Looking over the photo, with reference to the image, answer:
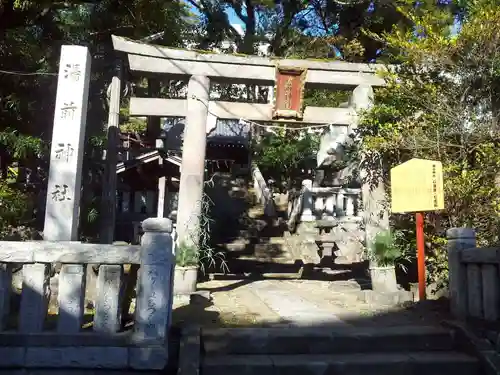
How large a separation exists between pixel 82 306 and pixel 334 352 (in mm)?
2695

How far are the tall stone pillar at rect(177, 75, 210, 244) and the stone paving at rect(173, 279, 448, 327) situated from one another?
1312mm

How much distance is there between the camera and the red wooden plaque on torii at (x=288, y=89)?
8.47 m

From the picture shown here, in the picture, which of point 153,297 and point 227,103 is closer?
point 153,297

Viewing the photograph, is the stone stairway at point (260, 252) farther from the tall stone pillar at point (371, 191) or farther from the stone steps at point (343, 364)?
the stone steps at point (343, 364)

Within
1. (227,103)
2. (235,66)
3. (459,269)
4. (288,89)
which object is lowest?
(459,269)

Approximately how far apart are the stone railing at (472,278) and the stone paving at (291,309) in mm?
455

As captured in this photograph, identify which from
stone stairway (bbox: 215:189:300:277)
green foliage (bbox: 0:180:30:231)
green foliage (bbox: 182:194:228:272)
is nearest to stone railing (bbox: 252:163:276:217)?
stone stairway (bbox: 215:189:300:277)

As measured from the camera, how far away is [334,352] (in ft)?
15.5

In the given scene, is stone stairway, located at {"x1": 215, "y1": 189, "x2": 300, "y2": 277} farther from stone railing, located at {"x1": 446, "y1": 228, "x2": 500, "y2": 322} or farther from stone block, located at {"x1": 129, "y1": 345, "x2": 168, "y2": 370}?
stone block, located at {"x1": 129, "y1": 345, "x2": 168, "y2": 370}

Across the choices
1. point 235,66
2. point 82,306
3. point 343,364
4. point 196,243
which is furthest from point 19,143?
point 343,364

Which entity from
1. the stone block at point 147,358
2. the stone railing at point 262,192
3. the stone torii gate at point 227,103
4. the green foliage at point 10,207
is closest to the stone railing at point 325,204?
the stone railing at point 262,192

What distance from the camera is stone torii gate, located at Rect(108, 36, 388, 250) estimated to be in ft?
25.9

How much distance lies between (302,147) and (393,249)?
34.9 ft

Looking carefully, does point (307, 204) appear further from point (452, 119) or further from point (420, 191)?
point (420, 191)
